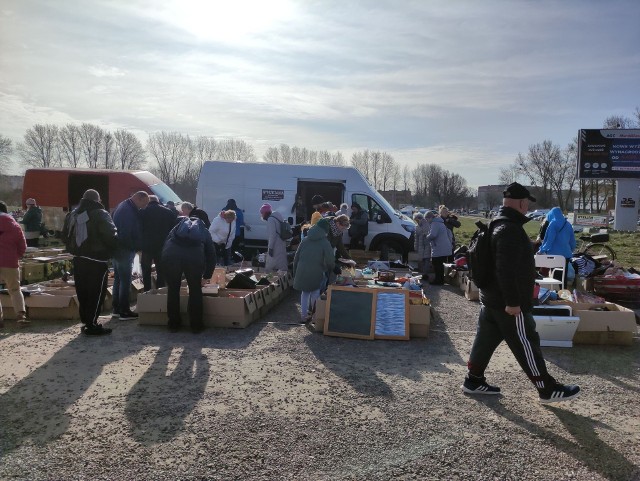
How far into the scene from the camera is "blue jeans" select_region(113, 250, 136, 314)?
695cm

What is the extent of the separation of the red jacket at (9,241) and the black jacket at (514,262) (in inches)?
244

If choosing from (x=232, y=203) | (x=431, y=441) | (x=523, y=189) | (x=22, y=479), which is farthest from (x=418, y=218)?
(x=22, y=479)

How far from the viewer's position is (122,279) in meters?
7.02

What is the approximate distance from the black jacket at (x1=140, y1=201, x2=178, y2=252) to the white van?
5.74m

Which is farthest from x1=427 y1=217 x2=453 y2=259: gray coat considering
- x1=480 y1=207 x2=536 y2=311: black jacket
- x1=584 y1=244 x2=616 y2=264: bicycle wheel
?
x1=480 y1=207 x2=536 y2=311: black jacket

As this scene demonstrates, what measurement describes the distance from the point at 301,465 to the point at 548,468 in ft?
5.39

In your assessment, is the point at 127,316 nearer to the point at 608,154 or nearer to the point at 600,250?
the point at 600,250

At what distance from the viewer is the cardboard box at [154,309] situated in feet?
22.0

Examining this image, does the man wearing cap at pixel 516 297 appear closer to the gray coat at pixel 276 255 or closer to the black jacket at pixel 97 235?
the black jacket at pixel 97 235

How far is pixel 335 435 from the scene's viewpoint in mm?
3678

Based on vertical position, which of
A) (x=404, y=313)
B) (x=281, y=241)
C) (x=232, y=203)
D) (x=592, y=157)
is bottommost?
(x=404, y=313)

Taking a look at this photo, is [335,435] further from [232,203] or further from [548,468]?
[232,203]

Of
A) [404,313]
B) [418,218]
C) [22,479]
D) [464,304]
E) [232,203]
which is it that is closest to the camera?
[22,479]

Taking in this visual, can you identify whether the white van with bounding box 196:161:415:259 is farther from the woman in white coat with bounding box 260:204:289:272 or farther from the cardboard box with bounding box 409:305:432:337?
the cardboard box with bounding box 409:305:432:337
